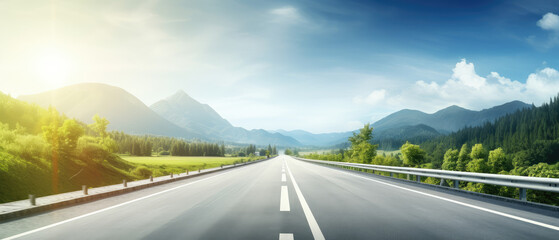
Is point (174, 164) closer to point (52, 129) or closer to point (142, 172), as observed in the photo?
point (142, 172)

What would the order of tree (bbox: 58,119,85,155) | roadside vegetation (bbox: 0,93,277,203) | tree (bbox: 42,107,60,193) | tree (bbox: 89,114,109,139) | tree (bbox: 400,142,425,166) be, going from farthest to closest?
1. tree (bbox: 89,114,109,139)
2. tree (bbox: 400,142,425,166)
3. tree (bbox: 42,107,60,193)
4. tree (bbox: 58,119,85,155)
5. roadside vegetation (bbox: 0,93,277,203)

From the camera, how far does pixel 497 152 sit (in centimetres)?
7112

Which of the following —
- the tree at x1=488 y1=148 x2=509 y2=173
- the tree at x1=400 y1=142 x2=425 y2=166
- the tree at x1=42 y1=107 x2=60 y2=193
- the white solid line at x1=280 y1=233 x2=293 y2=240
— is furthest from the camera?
the tree at x1=400 y1=142 x2=425 y2=166

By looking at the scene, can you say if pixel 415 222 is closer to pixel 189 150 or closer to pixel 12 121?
pixel 12 121

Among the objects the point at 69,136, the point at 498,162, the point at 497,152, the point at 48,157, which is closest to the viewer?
the point at 48,157

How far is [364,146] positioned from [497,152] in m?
31.3

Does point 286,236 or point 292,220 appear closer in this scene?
point 286,236

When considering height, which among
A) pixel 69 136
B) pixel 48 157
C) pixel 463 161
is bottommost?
pixel 463 161

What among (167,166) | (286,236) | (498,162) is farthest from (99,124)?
(498,162)

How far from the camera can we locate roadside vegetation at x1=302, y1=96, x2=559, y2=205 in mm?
51344

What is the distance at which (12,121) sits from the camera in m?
61.2

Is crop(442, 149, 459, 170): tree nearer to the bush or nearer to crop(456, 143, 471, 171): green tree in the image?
crop(456, 143, 471, 171): green tree

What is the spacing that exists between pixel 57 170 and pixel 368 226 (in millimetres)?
54196

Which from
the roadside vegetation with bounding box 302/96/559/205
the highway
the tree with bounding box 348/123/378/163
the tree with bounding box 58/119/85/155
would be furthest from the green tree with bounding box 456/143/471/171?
the tree with bounding box 58/119/85/155
